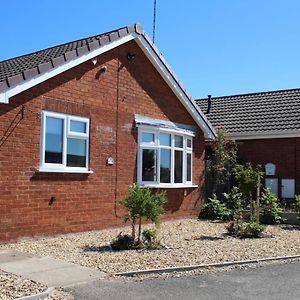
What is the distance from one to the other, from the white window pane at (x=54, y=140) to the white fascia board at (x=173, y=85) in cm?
432

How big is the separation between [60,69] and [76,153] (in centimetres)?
221

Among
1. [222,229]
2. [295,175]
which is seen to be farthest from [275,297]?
[295,175]

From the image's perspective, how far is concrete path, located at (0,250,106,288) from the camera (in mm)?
8070

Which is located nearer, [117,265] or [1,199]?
[117,265]

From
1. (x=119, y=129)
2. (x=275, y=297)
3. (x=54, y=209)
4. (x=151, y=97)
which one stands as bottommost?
(x=275, y=297)

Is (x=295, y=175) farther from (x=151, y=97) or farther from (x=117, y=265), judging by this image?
(x=117, y=265)

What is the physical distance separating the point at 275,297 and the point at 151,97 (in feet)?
31.6

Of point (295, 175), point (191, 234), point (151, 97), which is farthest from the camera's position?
point (295, 175)

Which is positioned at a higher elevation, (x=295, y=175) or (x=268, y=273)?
(x=295, y=175)

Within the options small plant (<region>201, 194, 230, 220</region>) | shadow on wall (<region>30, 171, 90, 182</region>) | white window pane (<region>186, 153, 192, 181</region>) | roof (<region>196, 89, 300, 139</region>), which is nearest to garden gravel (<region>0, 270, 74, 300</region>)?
shadow on wall (<region>30, 171, 90, 182</region>)

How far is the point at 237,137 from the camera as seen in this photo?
2103 centimetres

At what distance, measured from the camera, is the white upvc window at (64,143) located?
12.3 meters

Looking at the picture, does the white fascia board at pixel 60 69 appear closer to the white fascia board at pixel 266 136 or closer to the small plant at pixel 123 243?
the small plant at pixel 123 243

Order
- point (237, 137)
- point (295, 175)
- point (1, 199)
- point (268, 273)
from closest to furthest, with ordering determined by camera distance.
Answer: point (268, 273)
point (1, 199)
point (295, 175)
point (237, 137)
